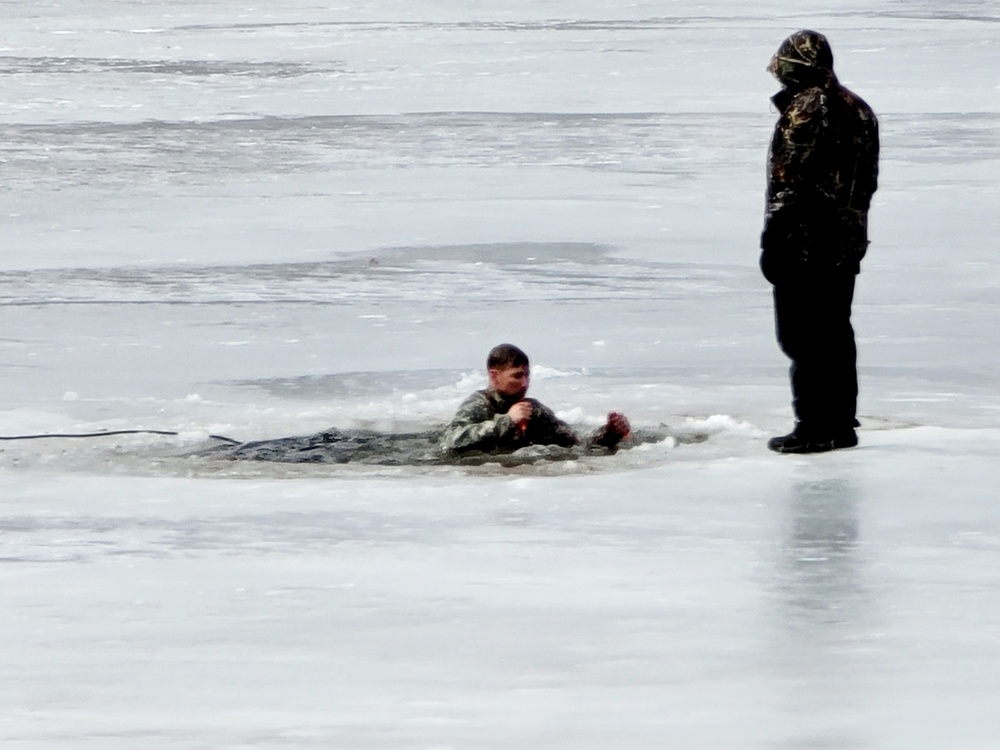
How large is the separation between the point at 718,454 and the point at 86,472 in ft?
7.25

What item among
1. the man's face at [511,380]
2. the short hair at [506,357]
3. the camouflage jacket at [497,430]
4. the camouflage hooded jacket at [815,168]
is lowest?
the camouflage jacket at [497,430]

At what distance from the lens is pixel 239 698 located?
201 inches

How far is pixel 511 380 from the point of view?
26.3 feet

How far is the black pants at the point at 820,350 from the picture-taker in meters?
7.91

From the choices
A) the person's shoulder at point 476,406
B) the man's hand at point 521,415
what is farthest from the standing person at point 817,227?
the person's shoulder at point 476,406

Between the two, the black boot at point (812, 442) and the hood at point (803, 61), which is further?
the black boot at point (812, 442)

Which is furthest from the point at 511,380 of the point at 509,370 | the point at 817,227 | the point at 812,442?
the point at 817,227

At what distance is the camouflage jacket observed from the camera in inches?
310

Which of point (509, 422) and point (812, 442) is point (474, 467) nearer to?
point (509, 422)

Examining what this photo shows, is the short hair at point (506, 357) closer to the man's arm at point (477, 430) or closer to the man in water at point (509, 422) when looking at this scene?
the man in water at point (509, 422)

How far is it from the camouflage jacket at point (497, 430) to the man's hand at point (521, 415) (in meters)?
0.01

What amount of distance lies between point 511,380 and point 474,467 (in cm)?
43

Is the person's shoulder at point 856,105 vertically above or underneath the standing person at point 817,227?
above

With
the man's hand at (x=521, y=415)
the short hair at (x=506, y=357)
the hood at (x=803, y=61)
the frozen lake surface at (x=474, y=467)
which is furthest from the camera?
the short hair at (x=506, y=357)
